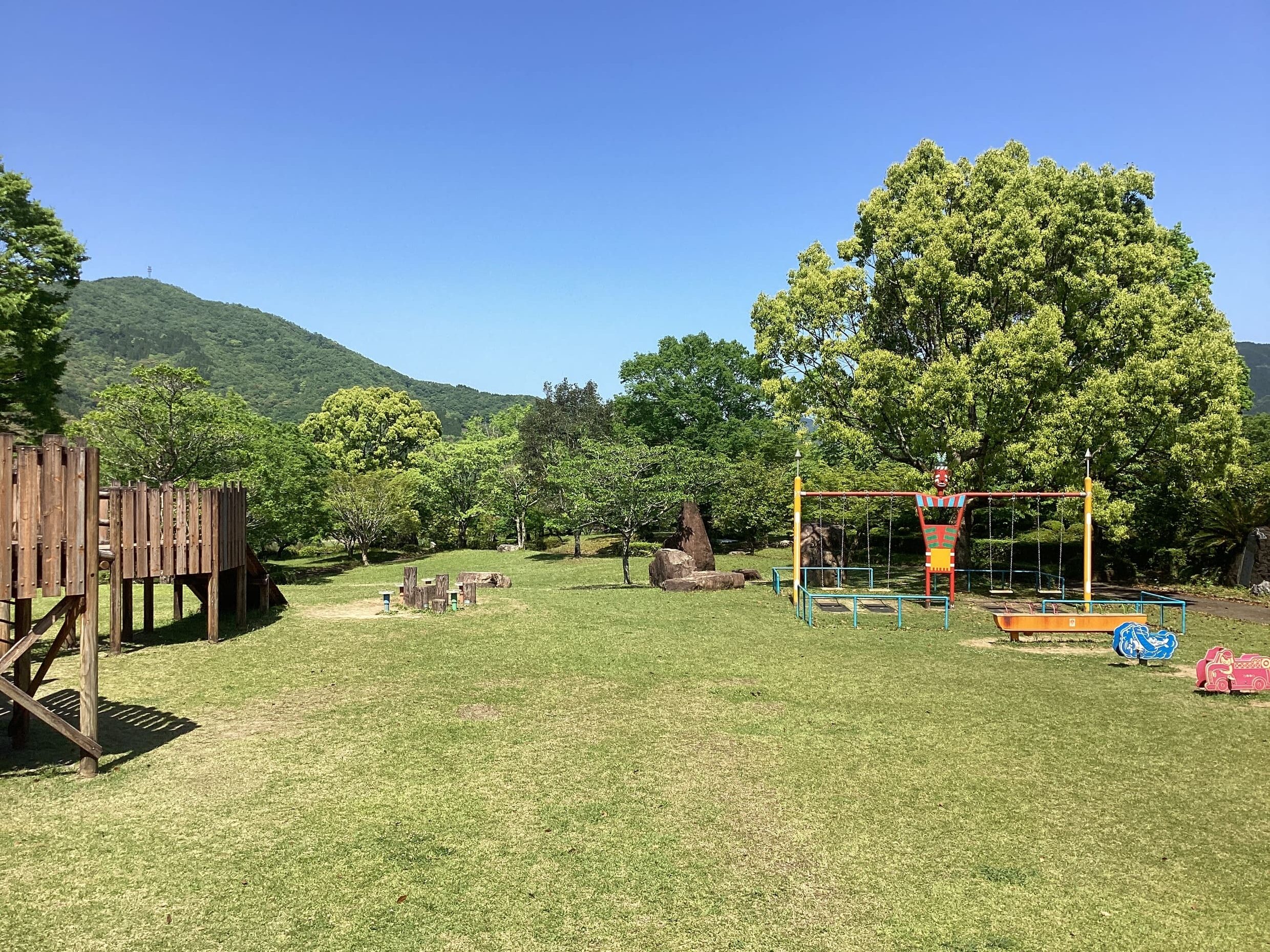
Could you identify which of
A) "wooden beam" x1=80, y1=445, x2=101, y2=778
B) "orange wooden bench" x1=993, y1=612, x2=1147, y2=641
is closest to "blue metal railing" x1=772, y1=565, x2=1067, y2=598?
"orange wooden bench" x1=993, y1=612, x2=1147, y2=641

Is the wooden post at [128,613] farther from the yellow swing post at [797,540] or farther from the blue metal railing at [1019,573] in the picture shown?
the blue metal railing at [1019,573]

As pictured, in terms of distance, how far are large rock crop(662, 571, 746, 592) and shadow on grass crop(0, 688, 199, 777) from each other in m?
14.6

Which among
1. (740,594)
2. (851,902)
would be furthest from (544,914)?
(740,594)

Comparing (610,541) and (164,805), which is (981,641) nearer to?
(164,805)

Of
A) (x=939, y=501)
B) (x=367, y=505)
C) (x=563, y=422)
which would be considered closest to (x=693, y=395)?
(x=563, y=422)

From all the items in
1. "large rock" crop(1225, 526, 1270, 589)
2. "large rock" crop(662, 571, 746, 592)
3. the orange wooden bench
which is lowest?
"large rock" crop(662, 571, 746, 592)

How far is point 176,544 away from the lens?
14.9 m

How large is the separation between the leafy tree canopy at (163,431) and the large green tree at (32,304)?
61.4 inches

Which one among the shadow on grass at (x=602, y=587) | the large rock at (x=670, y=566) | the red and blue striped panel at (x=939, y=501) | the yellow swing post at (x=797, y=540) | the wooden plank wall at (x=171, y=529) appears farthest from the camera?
the shadow on grass at (x=602, y=587)

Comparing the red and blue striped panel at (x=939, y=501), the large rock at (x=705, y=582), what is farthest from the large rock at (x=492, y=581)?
the red and blue striped panel at (x=939, y=501)

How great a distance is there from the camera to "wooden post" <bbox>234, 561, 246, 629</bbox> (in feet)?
56.4

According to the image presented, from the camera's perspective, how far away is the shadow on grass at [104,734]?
336 inches

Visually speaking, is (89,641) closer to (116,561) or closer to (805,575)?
(116,561)

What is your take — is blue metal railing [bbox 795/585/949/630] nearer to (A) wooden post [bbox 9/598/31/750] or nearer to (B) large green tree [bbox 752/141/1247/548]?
(B) large green tree [bbox 752/141/1247/548]
